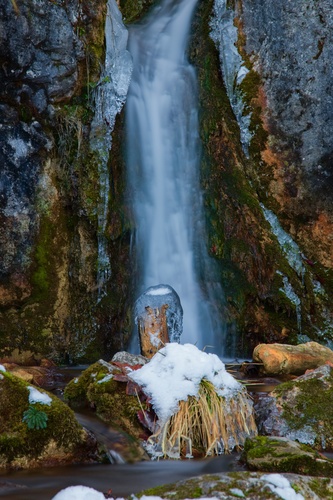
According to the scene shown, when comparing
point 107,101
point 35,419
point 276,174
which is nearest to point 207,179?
point 276,174

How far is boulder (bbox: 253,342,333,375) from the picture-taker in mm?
6488

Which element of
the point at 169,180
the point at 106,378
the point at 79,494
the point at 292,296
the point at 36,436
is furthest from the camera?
the point at 169,180

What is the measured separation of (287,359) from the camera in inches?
256

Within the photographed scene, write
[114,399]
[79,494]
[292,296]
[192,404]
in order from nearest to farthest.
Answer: [79,494] → [192,404] → [114,399] → [292,296]

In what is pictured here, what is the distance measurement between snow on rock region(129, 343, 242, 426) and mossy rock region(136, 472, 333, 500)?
4.56 feet

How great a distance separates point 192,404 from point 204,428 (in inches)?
7.4

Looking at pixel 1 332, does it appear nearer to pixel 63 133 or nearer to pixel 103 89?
pixel 63 133

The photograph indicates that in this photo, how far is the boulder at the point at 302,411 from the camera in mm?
3969

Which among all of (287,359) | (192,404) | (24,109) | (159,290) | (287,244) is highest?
(24,109)

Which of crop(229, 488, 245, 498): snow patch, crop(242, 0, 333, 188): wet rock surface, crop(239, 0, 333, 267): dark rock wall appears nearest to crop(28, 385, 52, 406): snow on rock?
crop(229, 488, 245, 498): snow patch

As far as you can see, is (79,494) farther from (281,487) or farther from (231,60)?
(231,60)

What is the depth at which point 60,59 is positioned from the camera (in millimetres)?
8648

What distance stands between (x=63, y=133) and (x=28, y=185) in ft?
3.45

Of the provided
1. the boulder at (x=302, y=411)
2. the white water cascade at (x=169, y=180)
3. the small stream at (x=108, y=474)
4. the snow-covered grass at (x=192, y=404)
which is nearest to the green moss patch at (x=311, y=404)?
the boulder at (x=302, y=411)
